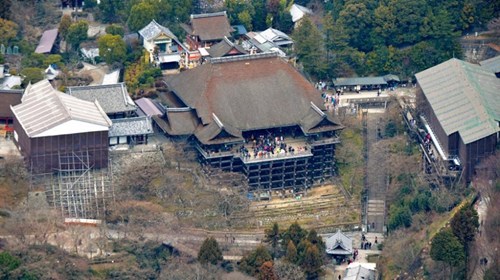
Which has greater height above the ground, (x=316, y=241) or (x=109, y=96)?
(x=109, y=96)

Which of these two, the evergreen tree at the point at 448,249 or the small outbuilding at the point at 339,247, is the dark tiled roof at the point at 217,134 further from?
the evergreen tree at the point at 448,249

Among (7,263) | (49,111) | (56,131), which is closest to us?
→ (7,263)

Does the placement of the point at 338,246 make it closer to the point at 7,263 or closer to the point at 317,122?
the point at 317,122

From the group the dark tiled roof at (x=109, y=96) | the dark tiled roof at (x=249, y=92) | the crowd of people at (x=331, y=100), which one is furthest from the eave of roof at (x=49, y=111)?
the crowd of people at (x=331, y=100)

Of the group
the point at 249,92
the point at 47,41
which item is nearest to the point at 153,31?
the point at 47,41

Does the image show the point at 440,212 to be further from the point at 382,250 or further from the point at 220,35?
the point at 220,35

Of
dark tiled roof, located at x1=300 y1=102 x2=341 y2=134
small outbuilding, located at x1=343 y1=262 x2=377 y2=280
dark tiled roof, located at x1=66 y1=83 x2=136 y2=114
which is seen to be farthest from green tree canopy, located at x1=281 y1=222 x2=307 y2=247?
dark tiled roof, located at x1=66 y1=83 x2=136 y2=114

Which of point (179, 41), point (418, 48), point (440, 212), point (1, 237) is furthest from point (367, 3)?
point (1, 237)
